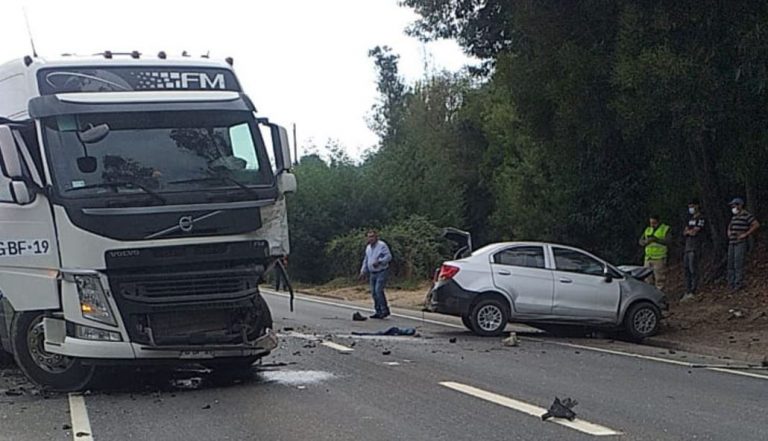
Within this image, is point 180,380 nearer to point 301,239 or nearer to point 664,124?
point 664,124

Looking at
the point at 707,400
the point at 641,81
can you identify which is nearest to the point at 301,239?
the point at 641,81

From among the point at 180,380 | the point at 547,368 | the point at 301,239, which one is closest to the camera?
the point at 180,380

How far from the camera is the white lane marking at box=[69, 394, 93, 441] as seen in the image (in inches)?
332

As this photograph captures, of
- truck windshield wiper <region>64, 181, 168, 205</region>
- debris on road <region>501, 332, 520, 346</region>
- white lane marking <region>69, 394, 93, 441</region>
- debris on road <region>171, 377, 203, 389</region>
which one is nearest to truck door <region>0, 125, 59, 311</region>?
truck windshield wiper <region>64, 181, 168, 205</region>

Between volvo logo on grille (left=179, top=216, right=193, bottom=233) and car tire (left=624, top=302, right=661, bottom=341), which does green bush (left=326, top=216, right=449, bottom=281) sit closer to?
car tire (left=624, top=302, right=661, bottom=341)

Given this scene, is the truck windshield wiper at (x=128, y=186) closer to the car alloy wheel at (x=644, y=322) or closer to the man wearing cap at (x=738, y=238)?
the car alloy wheel at (x=644, y=322)

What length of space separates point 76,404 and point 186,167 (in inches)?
101

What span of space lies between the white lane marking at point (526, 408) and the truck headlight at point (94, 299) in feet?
11.4

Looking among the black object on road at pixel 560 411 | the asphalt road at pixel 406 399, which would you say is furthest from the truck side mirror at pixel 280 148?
the black object on road at pixel 560 411

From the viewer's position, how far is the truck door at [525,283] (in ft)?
55.7

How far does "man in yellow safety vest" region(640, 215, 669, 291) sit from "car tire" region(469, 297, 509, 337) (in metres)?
5.40

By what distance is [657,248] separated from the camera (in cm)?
2112

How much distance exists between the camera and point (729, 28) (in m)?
16.0

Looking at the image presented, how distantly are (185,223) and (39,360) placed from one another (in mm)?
2208
